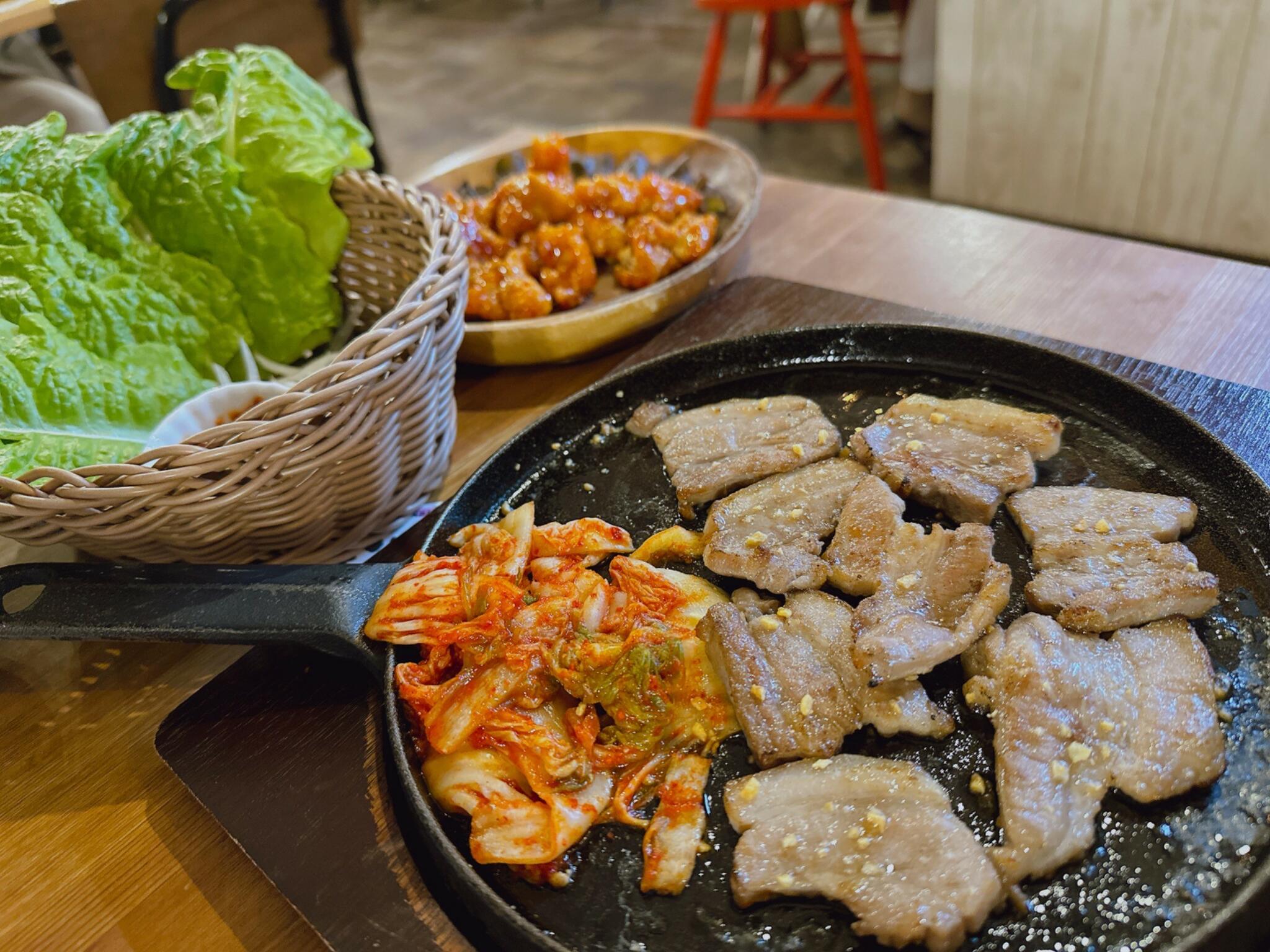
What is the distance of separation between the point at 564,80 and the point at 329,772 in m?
8.11

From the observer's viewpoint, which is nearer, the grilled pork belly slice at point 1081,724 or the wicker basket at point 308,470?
the grilled pork belly slice at point 1081,724

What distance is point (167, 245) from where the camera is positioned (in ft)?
7.38

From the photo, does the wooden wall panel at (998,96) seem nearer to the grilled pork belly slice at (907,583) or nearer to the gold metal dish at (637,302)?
the gold metal dish at (637,302)

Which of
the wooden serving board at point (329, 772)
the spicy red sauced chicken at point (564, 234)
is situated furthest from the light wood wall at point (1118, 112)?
the wooden serving board at point (329, 772)

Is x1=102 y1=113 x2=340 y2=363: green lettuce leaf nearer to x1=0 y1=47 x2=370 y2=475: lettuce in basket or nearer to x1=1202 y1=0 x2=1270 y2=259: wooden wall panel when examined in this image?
x1=0 y1=47 x2=370 y2=475: lettuce in basket

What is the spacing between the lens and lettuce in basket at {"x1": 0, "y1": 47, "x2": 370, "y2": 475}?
6.32 ft

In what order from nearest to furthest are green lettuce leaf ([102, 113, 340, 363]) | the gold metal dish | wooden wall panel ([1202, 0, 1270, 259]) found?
1. green lettuce leaf ([102, 113, 340, 363])
2. the gold metal dish
3. wooden wall panel ([1202, 0, 1270, 259])

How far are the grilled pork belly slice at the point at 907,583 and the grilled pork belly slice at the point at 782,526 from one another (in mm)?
43

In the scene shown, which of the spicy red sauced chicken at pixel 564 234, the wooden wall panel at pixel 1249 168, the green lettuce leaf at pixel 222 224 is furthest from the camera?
the wooden wall panel at pixel 1249 168

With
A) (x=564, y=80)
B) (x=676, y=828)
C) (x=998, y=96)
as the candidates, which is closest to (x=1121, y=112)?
(x=998, y=96)

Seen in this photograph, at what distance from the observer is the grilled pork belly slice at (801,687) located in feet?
4.39

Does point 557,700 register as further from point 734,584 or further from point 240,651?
A: point 240,651

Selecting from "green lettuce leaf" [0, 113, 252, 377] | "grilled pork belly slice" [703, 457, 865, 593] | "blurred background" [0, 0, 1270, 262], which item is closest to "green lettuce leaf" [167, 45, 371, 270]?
"green lettuce leaf" [0, 113, 252, 377]

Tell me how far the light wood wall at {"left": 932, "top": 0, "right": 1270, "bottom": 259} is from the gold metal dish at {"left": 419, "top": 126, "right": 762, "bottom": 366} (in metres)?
2.03
